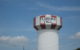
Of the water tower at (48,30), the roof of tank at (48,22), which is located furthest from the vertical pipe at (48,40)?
the roof of tank at (48,22)

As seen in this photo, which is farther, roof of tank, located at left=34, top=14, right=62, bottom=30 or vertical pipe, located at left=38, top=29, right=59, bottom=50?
vertical pipe, located at left=38, top=29, right=59, bottom=50

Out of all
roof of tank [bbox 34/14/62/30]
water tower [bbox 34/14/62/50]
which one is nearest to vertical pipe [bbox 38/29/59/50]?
water tower [bbox 34/14/62/50]

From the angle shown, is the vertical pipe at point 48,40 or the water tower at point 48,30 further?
the vertical pipe at point 48,40

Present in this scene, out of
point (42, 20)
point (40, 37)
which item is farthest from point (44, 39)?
point (42, 20)

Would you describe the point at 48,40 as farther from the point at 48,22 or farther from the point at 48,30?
the point at 48,22

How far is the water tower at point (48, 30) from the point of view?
24.9 m

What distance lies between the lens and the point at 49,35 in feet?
83.2

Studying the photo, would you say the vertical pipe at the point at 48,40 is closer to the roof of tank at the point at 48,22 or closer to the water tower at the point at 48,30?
the water tower at the point at 48,30

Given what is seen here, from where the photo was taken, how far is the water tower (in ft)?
81.8

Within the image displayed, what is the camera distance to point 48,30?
2541cm

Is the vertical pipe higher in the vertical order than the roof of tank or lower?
lower

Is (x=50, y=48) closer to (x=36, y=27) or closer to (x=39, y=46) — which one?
(x=39, y=46)

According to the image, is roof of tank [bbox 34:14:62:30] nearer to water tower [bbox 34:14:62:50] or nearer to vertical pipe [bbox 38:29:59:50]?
water tower [bbox 34:14:62:50]

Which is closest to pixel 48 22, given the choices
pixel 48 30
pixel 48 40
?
pixel 48 30
